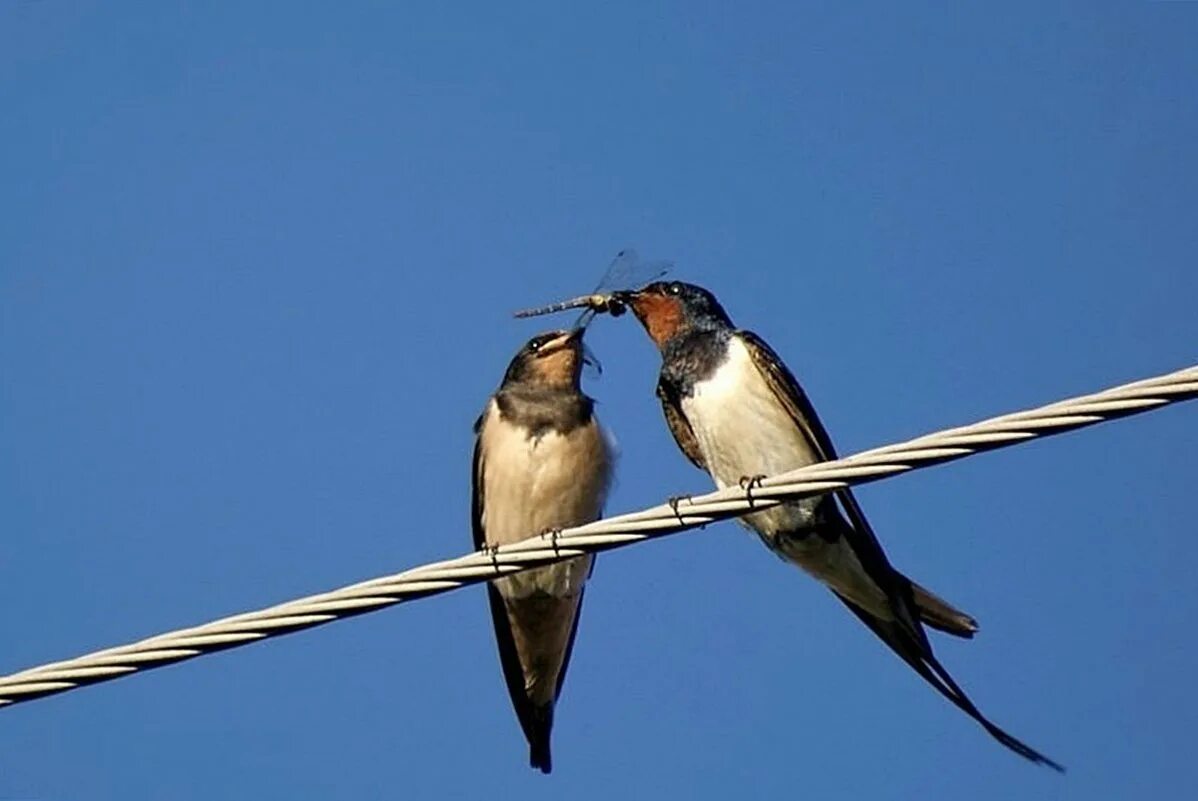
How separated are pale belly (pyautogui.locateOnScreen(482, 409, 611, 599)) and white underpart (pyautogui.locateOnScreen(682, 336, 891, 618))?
101 centimetres

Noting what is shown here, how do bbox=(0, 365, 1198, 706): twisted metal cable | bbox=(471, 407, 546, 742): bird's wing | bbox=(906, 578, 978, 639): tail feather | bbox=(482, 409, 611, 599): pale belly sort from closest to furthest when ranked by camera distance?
bbox=(0, 365, 1198, 706): twisted metal cable
bbox=(906, 578, 978, 639): tail feather
bbox=(482, 409, 611, 599): pale belly
bbox=(471, 407, 546, 742): bird's wing

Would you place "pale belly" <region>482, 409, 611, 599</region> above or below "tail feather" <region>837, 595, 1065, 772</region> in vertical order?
above

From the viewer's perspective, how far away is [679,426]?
22.1 ft

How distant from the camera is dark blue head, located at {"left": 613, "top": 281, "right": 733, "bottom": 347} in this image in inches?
273

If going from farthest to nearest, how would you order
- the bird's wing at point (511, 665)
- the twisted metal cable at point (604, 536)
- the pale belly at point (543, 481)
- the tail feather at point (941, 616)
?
the bird's wing at point (511, 665)
the pale belly at point (543, 481)
the tail feather at point (941, 616)
the twisted metal cable at point (604, 536)

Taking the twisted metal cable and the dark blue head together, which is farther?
the dark blue head

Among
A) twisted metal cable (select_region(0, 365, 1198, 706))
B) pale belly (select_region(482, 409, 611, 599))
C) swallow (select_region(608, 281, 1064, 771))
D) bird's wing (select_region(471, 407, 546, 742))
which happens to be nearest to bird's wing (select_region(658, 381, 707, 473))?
swallow (select_region(608, 281, 1064, 771))

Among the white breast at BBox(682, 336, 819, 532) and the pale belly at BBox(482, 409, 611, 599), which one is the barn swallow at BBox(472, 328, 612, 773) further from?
the white breast at BBox(682, 336, 819, 532)

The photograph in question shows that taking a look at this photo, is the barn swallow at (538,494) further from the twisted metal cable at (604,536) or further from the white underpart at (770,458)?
the twisted metal cable at (604,536)

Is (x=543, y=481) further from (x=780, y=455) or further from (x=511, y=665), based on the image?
(x=780, y=455)

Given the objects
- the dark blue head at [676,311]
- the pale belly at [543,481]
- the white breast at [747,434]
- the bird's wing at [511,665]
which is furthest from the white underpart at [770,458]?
the bird's wing at [511,665]

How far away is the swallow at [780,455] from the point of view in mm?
6336

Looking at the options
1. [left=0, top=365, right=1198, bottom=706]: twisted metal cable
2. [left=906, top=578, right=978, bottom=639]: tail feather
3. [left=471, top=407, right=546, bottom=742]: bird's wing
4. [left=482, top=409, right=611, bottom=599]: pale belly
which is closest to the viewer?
[left=0, top=365, right=1198, bottom=706]: twisted metal cable

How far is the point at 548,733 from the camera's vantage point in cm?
802
